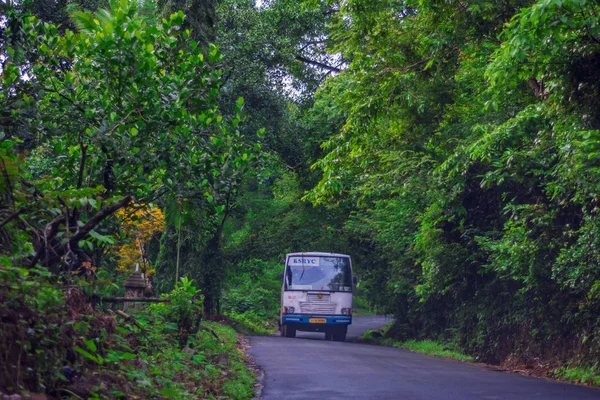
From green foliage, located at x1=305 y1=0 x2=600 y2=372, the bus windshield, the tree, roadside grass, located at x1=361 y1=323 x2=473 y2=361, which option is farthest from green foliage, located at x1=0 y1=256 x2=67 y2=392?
the bus windshield

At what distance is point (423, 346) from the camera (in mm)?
23719

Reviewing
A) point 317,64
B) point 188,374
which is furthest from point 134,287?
point 317,64

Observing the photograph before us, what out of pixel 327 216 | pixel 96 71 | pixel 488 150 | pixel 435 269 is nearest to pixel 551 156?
pixel 488 150

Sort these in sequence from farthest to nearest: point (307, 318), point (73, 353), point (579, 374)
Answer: point (307, 318), point (579, 374), point (73, 353)

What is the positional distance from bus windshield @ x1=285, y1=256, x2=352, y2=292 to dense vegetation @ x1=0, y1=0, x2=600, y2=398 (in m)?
1.78

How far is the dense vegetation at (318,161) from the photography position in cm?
880

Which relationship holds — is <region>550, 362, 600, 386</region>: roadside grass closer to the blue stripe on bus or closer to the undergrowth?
the undergrowth

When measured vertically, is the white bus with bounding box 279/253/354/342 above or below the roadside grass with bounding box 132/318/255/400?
above

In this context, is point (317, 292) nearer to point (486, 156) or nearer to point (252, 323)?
point (252, 323)

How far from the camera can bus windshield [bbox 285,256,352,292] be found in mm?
27312

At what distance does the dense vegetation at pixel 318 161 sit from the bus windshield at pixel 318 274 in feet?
5.83

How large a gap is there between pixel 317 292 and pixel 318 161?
28.3ft

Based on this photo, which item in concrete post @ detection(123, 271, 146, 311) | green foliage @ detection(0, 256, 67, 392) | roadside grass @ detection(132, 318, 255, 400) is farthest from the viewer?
concrete post @ detection(123, 271, 146, 311)

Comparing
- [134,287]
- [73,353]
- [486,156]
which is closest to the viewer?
[73,353]
